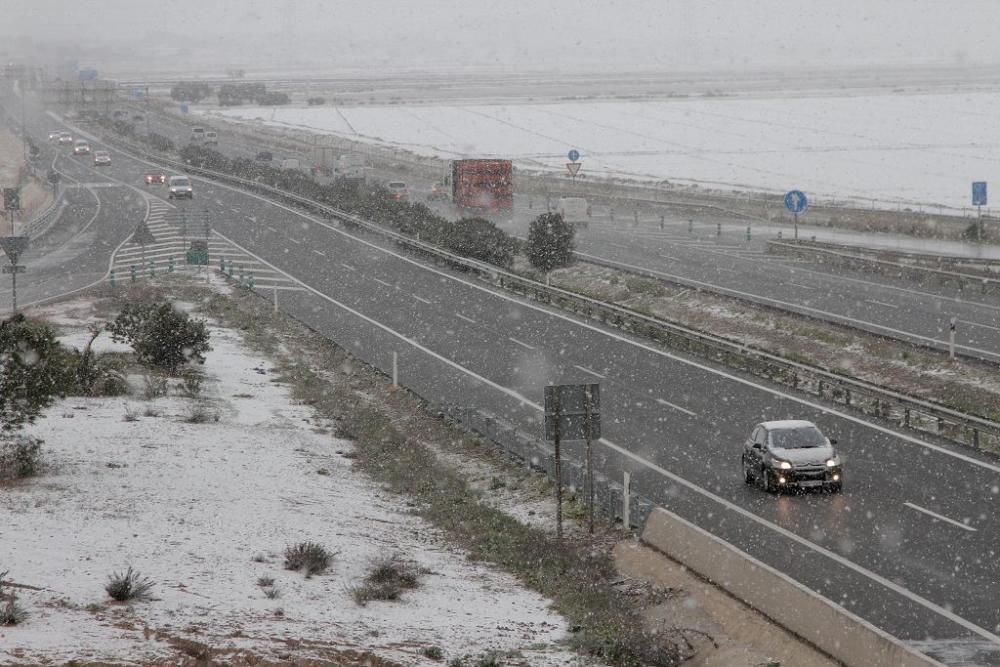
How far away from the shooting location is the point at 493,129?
166 m

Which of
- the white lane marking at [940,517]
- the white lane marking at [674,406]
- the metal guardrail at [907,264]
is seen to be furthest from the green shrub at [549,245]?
the white lane marking at [940,517]

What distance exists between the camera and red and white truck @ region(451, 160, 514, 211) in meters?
76.6

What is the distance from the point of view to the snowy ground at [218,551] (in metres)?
14.6

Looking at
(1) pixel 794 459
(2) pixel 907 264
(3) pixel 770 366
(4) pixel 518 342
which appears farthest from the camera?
(2) pixel 907 264

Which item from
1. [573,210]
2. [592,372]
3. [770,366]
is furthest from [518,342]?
[573,210]

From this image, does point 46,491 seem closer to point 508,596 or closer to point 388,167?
point 508,596

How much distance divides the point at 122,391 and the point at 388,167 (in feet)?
277

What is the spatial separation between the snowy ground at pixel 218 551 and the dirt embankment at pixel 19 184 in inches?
1750

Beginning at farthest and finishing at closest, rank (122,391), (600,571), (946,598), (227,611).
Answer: (122,391), (600,571), (946,598), (227,611)

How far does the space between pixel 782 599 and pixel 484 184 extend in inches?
2442

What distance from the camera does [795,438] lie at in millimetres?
23438

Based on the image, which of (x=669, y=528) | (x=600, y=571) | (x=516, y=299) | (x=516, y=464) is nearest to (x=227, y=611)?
(x=600, y=571)

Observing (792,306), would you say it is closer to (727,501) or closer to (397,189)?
(727,501)

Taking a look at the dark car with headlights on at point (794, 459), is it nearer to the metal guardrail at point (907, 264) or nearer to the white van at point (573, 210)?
the metal guardrail at point (907, 264)
